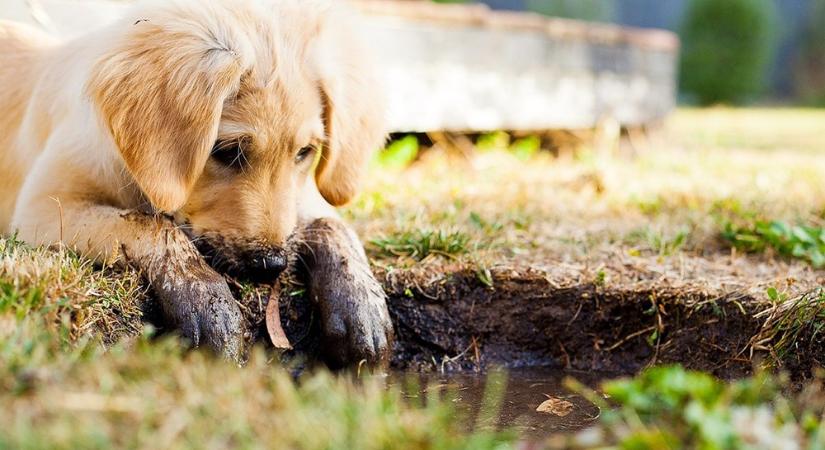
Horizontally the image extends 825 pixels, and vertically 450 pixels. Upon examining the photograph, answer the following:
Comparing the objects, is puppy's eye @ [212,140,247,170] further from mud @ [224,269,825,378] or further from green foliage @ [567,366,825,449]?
green foliage @ [567,366,825,449]

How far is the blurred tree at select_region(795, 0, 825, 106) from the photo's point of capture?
89.5 feet

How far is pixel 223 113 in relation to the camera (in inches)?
134

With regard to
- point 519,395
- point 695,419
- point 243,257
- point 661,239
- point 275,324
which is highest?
point 695,419

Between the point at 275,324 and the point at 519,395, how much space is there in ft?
3.12

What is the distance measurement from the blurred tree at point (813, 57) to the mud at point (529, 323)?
25.2m

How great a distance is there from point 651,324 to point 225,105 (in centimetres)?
187

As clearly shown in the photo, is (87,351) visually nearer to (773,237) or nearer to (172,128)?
(172,128)

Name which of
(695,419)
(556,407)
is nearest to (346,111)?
(556,407)

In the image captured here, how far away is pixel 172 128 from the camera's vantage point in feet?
11.0

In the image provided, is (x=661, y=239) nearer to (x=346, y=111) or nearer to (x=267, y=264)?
(x=346, y=111)

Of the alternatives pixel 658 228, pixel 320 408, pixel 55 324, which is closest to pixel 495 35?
pixel 658 228

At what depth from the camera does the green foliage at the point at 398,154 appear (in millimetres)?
7051

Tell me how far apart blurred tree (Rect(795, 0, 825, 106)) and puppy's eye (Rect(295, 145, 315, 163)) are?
2580cm

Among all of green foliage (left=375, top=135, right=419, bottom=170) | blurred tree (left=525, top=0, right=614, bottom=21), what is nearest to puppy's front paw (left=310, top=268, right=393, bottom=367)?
green foliage (left=375, top=135, right=419, bottom=170)
